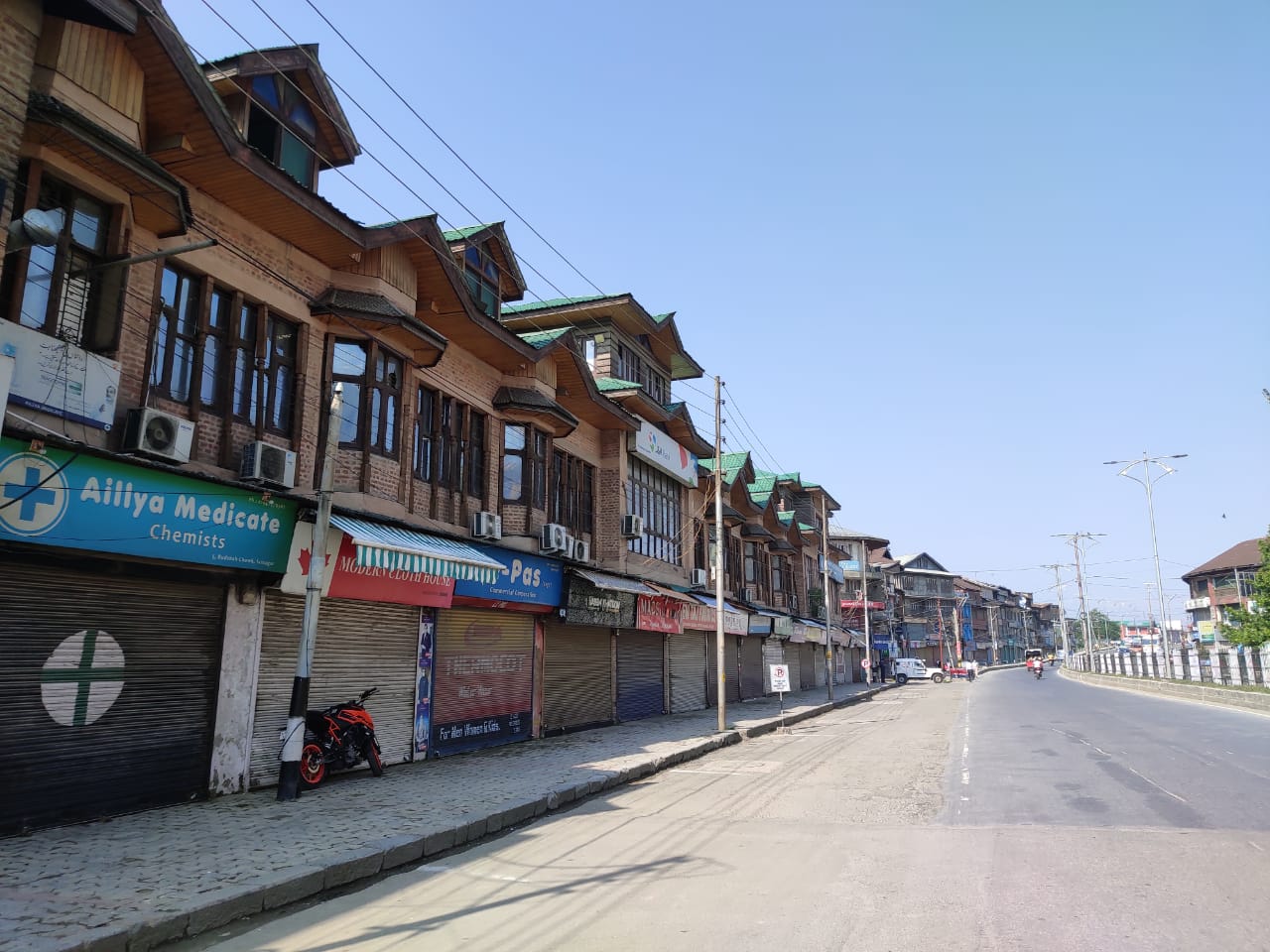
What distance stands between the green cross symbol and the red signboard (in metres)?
14.2

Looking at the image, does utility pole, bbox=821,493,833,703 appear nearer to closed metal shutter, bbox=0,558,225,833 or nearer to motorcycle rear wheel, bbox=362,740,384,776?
motorcycle rear wheel, bbox=362,740,384,776

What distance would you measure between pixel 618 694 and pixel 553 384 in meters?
8.85

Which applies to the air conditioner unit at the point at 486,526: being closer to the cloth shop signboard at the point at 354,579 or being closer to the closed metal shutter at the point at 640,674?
the cloth shop signboard at the point at 354,579

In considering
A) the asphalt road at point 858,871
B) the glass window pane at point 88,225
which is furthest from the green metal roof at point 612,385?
the glass window pane at point 88,225

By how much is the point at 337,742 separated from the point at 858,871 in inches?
302

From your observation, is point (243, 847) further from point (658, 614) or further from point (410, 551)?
point (658, 614)

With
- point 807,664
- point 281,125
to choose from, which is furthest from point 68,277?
point 807,664

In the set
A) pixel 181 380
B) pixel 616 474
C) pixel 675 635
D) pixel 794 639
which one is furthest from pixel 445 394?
pixel 794 639

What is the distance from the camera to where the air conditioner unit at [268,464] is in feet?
35.1

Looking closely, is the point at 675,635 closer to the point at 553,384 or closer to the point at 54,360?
the point at 553,384

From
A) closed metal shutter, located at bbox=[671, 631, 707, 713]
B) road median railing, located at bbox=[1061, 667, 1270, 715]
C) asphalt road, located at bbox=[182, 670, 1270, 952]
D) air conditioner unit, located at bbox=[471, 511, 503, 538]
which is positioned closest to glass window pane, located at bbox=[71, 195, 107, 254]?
asphalt road, located at bbox=[182, 670, 1270, 952]

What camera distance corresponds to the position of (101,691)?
9039 mm

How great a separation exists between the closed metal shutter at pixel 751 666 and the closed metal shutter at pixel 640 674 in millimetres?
9515

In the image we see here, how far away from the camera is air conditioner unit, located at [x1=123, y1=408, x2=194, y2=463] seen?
9055 millimetres
